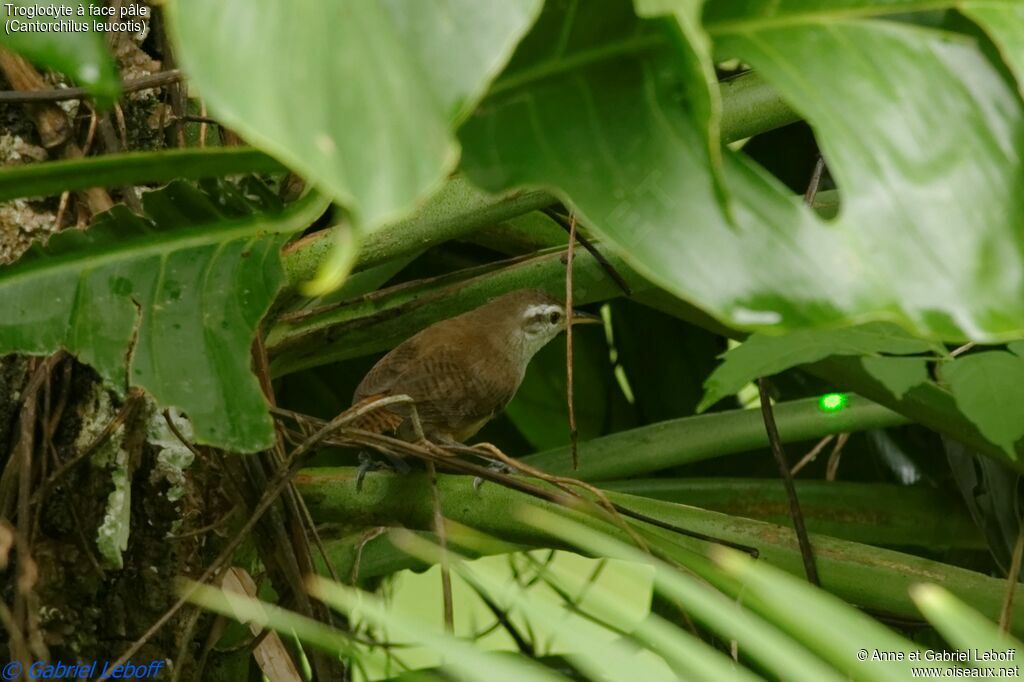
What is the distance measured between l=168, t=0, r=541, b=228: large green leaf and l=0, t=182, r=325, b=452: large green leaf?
1.63 ft

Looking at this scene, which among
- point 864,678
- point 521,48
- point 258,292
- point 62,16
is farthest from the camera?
point 258,292

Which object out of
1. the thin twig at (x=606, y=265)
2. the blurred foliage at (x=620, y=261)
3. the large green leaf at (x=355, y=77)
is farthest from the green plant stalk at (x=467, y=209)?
the large green leaf at (x=355, y=77)

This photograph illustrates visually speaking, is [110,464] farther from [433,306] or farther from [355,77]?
[355,77]

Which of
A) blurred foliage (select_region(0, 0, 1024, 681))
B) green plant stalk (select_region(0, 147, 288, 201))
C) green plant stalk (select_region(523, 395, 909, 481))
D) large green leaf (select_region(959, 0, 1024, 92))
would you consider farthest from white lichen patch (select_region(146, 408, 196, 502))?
large green leaf (select_region(959, 0, 1024, 92))

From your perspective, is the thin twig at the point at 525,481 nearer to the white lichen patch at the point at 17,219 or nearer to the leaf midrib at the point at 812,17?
the white lichen patch at the point at 17,219

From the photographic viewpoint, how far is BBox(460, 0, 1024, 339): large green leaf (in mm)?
795

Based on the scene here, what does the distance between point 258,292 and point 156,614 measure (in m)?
0.54

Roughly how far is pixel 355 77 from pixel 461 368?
1.31 metres

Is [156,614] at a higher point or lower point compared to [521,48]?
lower

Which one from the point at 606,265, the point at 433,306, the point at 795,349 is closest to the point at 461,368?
the point at 433,306

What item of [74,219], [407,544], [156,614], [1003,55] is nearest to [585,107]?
[1003,55]

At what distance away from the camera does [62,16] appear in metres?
0.82

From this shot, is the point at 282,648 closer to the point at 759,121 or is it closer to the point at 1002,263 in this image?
the point at 759,121

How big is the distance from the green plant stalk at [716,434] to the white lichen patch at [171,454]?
2.01 feet
